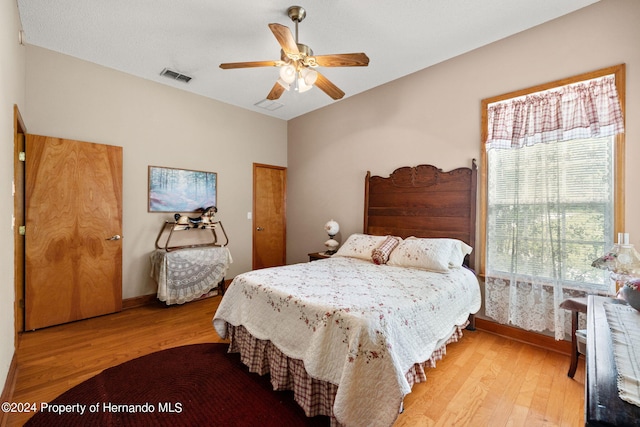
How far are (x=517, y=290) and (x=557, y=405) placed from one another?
102 cm

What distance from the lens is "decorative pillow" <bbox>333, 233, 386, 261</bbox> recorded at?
3.22 metres

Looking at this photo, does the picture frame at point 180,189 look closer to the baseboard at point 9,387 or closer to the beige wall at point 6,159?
the beige wall at point 6,159

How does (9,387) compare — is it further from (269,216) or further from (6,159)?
(269,216)

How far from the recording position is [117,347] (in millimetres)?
2498

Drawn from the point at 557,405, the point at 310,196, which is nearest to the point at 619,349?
the point at 557,405

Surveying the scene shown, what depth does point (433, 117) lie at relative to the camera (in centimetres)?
322

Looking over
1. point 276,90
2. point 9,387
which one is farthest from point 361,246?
point 9,387

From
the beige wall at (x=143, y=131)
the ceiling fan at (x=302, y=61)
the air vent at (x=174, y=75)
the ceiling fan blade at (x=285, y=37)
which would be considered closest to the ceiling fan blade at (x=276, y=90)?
the ceiling fan at (x=302, y=61)

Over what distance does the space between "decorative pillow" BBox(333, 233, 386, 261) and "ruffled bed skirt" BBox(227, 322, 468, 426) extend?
128 centimetres

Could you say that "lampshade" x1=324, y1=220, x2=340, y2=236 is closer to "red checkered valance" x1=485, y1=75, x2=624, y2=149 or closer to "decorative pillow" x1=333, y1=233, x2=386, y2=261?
"decorative pillow" x1=333, y1=233, x2=386, y2=261

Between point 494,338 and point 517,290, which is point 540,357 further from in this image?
point 517,290

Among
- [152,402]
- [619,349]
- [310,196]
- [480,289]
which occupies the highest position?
[310,196]

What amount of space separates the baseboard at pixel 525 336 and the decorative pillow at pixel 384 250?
43.8 inches

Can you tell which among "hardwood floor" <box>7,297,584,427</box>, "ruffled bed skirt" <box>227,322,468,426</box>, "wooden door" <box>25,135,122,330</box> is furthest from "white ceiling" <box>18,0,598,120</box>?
"hardwood floor" <box>7,297,584,427</box>
